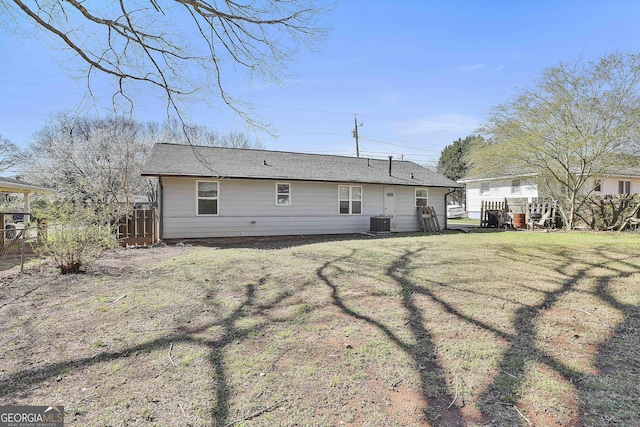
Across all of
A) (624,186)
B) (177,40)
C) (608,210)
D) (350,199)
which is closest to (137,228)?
(177,40)

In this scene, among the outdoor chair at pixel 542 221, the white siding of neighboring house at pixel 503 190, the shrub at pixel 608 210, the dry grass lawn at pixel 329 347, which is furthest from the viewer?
the white siding of neighboring house at pixel 503 190

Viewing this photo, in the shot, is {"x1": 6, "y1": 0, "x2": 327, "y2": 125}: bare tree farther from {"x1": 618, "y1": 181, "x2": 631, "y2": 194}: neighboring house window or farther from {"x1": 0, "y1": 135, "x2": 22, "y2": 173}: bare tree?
{"x1": 0, "y1": 135, "x2": 22, "y2": 173}: bare tree

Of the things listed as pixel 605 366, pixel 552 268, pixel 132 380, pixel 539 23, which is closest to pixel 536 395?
pixel 605 366

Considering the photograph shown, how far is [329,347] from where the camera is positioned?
3.08m

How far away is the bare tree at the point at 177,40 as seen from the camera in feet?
15.7

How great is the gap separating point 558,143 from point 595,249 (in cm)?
748

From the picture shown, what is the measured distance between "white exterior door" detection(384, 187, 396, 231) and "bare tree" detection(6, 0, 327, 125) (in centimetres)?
942

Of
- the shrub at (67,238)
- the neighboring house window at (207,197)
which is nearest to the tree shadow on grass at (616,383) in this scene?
the shrub at (67,238)

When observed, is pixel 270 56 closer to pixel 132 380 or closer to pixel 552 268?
pixel 132 380

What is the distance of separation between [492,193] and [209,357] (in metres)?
26.8

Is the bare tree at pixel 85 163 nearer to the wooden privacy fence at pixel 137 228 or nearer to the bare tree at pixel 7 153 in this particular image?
the bare tree at pixel 7 153

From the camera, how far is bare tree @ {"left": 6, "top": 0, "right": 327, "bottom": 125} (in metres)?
4.79

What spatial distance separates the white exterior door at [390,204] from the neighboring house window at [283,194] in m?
4.49

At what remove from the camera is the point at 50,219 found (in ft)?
19.3
